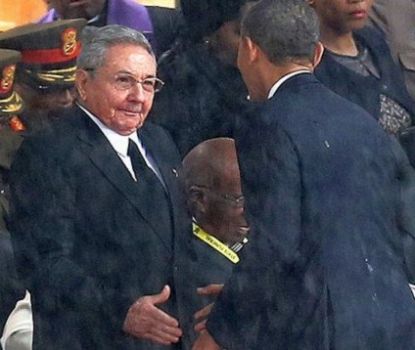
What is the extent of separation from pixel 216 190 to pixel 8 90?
32.0 inches

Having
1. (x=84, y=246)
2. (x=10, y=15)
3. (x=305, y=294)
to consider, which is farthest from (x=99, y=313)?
(x=10, y=15)

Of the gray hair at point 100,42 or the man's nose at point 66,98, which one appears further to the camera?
the man's nose at point 66,98

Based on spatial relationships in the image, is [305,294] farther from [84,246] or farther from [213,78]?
[213,78]

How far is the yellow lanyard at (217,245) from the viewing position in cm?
546

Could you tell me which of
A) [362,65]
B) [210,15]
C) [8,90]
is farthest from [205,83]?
[8,90]

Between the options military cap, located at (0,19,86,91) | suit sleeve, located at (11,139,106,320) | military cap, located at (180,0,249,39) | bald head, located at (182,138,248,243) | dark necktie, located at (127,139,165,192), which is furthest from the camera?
military cap, located at (180,0,249,39)

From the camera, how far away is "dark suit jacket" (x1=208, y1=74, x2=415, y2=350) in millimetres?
4938

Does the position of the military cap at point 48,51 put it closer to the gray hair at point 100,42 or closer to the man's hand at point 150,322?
the gray hair at point 100,42

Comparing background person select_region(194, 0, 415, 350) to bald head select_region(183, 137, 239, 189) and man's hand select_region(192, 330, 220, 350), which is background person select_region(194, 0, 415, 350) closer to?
man's hand select_region(192, 330, 220, 350)

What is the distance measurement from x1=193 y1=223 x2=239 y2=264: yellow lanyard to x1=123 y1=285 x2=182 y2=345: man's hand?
1.20 feet

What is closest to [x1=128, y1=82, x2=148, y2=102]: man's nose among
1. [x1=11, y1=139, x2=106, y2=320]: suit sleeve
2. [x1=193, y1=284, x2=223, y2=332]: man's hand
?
[x1=11, y1=139, x2=106, y2=320]: suit sleeve

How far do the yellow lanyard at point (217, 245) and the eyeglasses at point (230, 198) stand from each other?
0.13 m

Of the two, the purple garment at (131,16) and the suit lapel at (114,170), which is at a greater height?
the suit lapel at (114,170)

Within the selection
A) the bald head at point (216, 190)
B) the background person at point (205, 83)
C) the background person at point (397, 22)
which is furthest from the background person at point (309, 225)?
the background person at point (397, 22)
